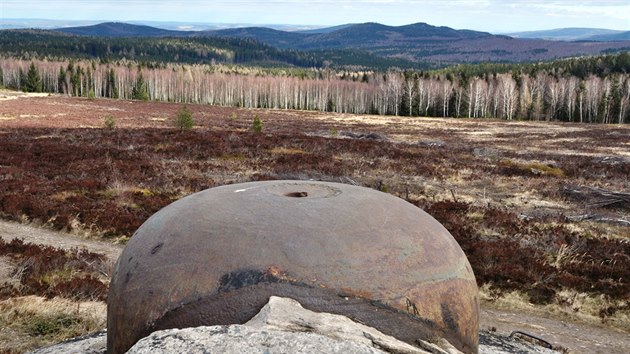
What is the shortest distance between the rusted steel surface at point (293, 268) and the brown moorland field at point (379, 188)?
382 centimetres

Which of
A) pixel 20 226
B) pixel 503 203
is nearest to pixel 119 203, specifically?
pixel 20 226

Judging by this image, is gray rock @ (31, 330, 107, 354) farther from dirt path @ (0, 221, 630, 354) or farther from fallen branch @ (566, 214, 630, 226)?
fallen branch @ (566, 214, 630, 226)

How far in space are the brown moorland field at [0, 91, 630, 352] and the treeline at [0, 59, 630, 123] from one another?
60507 millimetres

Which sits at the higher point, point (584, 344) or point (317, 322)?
point (317, 322)

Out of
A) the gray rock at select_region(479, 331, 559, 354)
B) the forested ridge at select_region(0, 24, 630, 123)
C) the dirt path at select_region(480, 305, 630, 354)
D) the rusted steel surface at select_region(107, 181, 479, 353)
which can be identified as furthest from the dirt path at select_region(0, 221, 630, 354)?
the forested ridge at select_region(0, 24, 630, 123)

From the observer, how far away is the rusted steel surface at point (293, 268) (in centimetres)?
376

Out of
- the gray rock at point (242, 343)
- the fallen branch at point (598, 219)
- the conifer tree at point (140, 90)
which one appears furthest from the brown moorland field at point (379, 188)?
the conifer tree at point (140, 90)

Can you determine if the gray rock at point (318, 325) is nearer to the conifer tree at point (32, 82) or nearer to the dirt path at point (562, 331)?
the dirt path at point (562, 331)

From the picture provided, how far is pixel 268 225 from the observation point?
4062 mm

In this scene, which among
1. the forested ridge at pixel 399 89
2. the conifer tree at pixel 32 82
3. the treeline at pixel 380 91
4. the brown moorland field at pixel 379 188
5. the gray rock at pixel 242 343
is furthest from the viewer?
the conifer tree at pixel 32 82

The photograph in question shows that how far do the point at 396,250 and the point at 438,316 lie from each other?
2.00 ft

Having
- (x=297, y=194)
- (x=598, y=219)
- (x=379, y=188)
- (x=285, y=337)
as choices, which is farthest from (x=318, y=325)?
(x=379, y=188)

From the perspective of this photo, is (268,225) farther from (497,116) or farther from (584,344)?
(497,116)

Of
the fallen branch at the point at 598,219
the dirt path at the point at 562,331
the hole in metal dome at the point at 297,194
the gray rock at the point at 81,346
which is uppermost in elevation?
the hole in metal dome at the point at 297,194
